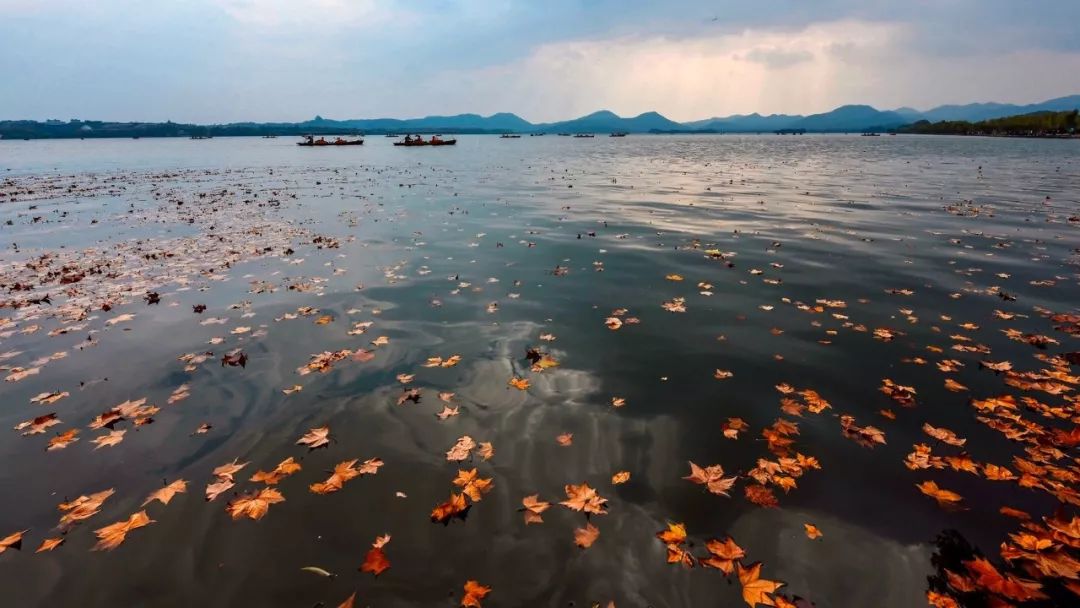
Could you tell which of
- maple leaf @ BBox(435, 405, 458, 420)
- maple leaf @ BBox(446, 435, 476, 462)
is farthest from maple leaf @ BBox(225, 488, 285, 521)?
maple leaf @ BBox(435, 405, 458, 420)

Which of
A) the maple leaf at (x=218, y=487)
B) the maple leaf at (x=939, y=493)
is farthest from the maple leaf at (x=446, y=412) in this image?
the maple leaf at (x=939, y=493)

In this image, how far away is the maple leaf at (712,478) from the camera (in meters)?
6.08

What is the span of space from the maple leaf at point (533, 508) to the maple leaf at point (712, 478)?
2.02 metres

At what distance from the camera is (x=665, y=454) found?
268 inches

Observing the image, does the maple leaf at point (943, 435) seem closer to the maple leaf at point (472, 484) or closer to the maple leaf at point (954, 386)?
the maple leaf at point (954, 386)

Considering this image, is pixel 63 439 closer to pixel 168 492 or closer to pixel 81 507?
pixel 81 507

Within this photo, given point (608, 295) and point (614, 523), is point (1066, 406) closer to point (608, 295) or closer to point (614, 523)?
point (614, 523)

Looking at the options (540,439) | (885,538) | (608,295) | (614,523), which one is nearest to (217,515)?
(540,439)

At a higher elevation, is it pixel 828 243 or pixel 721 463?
pixel 828 243

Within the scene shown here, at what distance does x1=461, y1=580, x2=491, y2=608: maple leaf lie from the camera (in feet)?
15.3

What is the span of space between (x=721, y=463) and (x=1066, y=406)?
6.16 metres

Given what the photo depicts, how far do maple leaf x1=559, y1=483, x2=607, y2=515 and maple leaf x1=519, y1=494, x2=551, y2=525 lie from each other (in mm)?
263

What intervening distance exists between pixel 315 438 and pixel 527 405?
339cm

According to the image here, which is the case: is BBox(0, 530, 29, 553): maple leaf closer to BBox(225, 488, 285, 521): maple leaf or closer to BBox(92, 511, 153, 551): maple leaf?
BBox(92, 511, 153, 551): maple leaf
